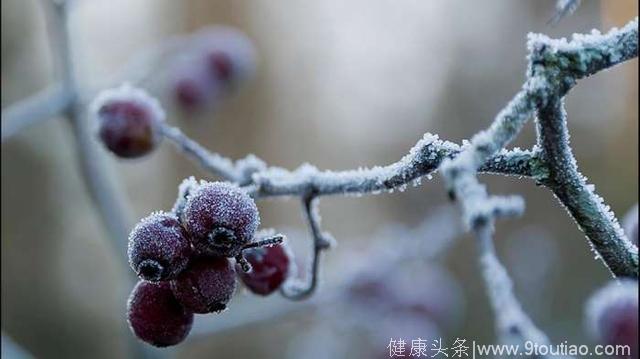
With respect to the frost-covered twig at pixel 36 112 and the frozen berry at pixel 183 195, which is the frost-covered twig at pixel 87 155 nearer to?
the frost-covered twig at pixel 36 112

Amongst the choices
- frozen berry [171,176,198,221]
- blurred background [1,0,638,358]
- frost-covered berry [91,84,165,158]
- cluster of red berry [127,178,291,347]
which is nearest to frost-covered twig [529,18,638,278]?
cluster of red berry [127,178,291,347]

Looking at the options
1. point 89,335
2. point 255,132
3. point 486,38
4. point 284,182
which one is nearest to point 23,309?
point 89,335

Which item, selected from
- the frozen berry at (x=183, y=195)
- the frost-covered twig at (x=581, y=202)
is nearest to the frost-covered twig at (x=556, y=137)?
the frost-covered twig at (x=581, y=202)

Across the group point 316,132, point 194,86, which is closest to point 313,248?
point 194,86

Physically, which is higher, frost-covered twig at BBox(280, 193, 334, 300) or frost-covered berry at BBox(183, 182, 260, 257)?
frost-covered twig at BBox(280, 193, 334, 300)

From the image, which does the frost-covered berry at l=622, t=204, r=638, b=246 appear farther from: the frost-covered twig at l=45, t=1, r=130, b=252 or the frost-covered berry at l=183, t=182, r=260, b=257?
the frost-covered twig at l=45, t=1, r=130, b=252

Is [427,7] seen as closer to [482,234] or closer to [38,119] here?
[38,119]

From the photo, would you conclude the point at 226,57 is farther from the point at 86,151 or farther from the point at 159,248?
the point at 159,248
